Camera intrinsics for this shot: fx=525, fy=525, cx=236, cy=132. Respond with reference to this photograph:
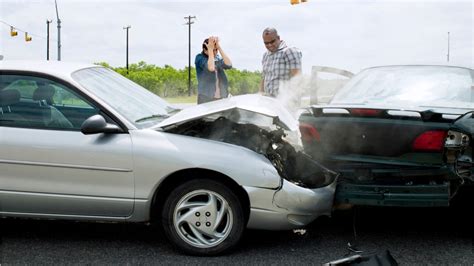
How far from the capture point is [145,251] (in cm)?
384

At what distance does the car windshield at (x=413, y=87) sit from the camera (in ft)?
14.6

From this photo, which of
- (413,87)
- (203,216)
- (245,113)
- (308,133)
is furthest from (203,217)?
(413,87)

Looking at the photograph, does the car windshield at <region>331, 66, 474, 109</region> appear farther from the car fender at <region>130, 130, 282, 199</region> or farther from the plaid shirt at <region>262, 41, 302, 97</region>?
the car fender at <region>130, 130, 282, 199</region>

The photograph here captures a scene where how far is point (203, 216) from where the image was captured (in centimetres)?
368

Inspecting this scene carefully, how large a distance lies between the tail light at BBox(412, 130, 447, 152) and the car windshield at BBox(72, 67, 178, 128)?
6.46 ft

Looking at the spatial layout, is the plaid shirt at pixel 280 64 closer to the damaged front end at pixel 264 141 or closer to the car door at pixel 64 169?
the damaged front end at pixel 264 141

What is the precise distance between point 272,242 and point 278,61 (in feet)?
8.96

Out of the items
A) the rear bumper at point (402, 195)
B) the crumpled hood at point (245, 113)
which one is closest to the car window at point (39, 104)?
the crumpled hood at point (245, 113)

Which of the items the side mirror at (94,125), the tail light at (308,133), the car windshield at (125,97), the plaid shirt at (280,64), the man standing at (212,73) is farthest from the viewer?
the man standing at (212,73)

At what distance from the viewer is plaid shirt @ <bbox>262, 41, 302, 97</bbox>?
243 inches

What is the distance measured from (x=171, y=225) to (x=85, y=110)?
1.03m

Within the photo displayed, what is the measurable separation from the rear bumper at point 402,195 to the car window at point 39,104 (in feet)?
6.55

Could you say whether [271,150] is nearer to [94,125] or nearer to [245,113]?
[245,113]

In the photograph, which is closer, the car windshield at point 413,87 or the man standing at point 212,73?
the car windshield at point 413,87
